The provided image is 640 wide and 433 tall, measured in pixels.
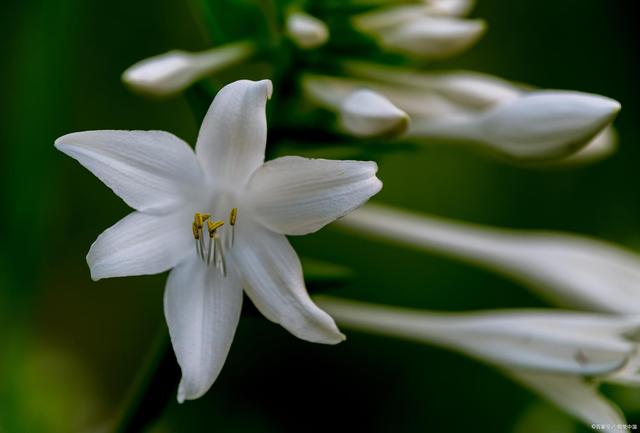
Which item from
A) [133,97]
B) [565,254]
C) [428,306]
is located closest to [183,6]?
[133,97]

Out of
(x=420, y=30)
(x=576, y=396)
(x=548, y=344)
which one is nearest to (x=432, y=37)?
(x=420, y=30)

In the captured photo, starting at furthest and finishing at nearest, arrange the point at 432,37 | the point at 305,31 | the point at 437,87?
the point at 437,87
the point at 432,37
the point at 305,31

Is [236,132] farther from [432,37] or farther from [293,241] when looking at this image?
[293,241]

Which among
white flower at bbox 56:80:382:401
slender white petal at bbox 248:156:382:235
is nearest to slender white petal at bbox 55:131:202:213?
white flower at bbox 56:80:382:401

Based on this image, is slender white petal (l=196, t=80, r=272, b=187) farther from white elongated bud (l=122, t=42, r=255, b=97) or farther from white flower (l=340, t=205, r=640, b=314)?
white flower (l=340, t=205, r=640, b=314)

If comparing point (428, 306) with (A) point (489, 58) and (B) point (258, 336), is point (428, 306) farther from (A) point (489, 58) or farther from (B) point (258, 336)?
(A) point (489, 58)

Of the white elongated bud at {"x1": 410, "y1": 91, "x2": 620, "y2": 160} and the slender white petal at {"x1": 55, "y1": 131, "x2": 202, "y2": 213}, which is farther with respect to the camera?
the white elongated bud at {"x1": 410, "y1": 91, "x2": 620, "y2": 160}

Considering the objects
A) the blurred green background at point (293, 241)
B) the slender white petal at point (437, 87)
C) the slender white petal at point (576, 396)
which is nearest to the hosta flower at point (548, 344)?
the slender white petal at point (576, 396)
